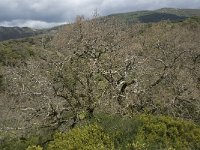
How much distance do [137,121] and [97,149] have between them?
4.33 feet

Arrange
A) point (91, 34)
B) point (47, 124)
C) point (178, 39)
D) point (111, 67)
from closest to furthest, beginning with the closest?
point (47, 124) < point (111, 67) < point (91, 34) < point (178, 39)

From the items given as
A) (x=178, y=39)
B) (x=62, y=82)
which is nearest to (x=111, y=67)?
(x=62, y=82)

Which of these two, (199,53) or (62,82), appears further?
(199,53)

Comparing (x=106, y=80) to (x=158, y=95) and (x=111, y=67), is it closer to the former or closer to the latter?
(x=111, y=67)

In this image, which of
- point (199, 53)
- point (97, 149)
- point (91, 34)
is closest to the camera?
point (97, 149)

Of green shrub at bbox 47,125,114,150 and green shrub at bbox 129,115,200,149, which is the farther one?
green shrub at bbox 129,115,200,149

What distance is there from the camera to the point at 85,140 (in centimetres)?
880

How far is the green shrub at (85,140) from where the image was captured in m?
8.62

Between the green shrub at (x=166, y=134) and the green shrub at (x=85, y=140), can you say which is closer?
the green shrub at (x=85, y=140)

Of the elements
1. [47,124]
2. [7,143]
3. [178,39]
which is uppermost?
[47,124]

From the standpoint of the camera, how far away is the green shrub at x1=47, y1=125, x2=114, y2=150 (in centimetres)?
862

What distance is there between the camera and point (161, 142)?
8.95 meters

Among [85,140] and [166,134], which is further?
[166,134]

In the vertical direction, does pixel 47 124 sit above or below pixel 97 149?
below
